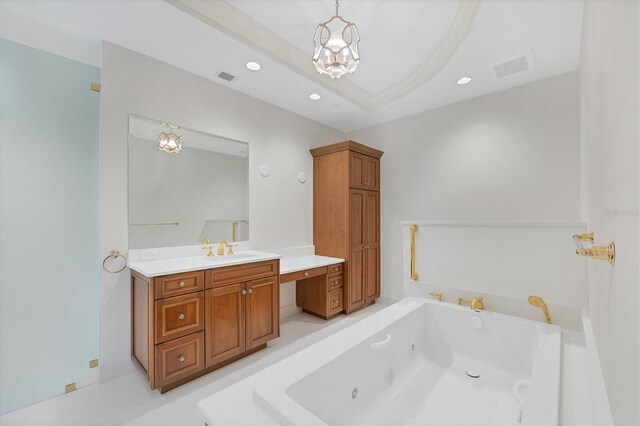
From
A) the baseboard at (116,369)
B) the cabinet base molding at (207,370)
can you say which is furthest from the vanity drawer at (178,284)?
the baseboard at (116,369)

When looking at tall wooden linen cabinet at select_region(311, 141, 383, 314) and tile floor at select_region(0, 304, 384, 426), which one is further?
tall wooden linen cabinet at select_region(311, 141, 383, 314)

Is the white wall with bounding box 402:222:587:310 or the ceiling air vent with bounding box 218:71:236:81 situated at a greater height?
the ceiling air vent with bounding box 218:71:236:81

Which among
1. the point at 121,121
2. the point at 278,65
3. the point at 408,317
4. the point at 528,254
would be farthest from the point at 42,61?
the point at 528,254

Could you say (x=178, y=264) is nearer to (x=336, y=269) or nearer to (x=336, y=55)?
(x=336, y=269)

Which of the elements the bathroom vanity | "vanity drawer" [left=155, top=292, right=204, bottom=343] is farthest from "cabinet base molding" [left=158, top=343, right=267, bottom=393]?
the bathroom vanity

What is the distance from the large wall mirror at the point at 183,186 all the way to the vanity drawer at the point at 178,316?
67 centimetres

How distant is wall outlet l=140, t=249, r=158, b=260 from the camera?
7.40ft

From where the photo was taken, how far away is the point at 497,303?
7.02 ft

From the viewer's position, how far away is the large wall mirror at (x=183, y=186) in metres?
2.28

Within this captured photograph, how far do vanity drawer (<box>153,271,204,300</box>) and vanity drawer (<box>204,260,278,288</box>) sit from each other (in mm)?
62

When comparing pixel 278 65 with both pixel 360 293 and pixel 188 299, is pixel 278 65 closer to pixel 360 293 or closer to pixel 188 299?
pixel 188 299

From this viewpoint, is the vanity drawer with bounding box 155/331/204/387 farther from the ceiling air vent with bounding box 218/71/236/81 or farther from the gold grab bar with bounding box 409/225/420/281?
the ceiling air vent with bounding box 218/71/236/81

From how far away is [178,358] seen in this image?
197cm

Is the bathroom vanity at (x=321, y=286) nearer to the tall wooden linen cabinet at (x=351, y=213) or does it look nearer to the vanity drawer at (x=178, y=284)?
the tall wooden linen cabinet at (x=351, y=213)
